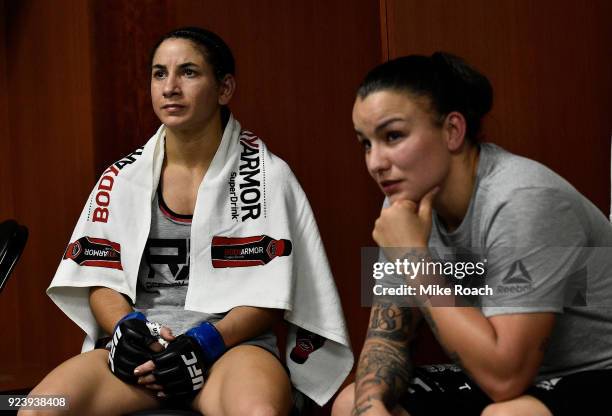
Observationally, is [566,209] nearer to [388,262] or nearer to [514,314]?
[514,314]

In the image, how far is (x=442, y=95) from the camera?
1720mm

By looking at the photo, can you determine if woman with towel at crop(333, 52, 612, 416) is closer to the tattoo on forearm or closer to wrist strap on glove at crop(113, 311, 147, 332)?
the tattoo on forearm

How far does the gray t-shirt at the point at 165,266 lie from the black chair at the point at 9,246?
366mm

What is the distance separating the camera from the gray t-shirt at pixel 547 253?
1578 millimetres

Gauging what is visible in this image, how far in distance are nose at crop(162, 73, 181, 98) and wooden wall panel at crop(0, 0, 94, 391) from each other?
70 cm

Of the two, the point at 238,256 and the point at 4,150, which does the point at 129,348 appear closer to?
the point at 238,256

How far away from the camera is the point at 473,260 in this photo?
5.82 feet

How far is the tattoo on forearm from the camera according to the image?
1.69 m

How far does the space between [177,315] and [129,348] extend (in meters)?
0.24

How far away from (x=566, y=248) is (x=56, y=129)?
218cm

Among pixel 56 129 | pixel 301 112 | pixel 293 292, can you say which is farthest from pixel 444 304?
pixel 56 129

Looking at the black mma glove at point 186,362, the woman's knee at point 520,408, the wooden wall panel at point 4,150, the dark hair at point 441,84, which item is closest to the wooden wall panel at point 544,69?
the dark hair at point 441,84

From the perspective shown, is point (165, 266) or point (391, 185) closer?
point (391, 185)

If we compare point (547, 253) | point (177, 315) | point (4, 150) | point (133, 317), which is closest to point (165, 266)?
point (177, 315)
